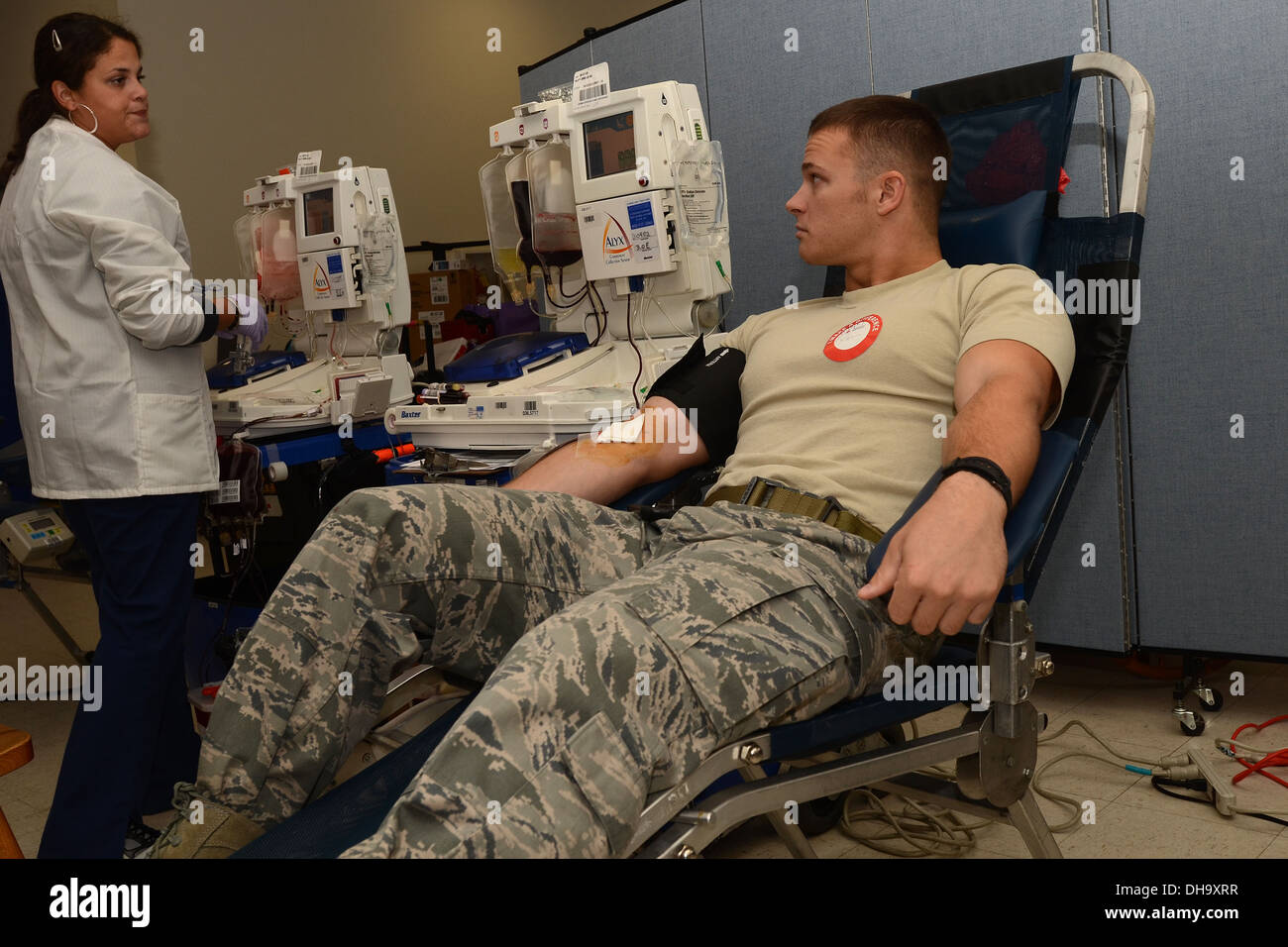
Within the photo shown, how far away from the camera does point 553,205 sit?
2.70 metres

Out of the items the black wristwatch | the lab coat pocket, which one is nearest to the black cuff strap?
the lab coat pocket

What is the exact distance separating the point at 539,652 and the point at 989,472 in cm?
53

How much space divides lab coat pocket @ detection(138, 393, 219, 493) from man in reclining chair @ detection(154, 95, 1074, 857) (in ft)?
2.37

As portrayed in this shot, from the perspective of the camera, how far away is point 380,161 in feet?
20.1

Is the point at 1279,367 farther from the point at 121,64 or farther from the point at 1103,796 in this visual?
the point at 121,64

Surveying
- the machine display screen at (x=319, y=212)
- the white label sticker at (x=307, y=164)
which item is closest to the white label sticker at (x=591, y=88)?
the machine display screen at (x=319, y=212)

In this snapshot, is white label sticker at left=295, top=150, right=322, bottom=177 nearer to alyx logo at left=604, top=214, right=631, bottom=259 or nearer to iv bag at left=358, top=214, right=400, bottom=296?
iv bag at left=358, top=214, right=400, bottom=296

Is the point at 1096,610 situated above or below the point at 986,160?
below

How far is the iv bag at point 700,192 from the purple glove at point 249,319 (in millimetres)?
935

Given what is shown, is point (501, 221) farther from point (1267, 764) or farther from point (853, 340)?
point (1267, 764)
